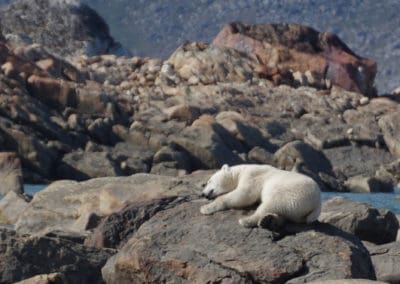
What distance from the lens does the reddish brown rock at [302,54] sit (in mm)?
85688

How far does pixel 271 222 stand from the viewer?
1259cm

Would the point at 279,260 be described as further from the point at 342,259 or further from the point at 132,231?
the point at 132,231

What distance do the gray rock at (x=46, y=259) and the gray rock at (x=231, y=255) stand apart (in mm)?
750

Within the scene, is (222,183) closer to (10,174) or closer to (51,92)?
(10,174)

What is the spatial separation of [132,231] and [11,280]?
2.29m

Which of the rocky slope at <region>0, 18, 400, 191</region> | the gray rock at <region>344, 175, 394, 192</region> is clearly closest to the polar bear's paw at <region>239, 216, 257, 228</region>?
the rocky slope at <region>0, 18, 400, 191</region>

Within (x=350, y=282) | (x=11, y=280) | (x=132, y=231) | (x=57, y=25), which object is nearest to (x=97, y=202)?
(x=132, y=231)

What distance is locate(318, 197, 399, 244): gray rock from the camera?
17438mm

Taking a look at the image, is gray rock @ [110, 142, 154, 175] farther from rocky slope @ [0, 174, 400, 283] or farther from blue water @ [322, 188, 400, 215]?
rocky slope @ [0, 174, 400, 283]

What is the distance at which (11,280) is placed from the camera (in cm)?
1320

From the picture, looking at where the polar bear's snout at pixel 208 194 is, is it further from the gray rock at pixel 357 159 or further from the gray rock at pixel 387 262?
the gray rock at pixel 357 159

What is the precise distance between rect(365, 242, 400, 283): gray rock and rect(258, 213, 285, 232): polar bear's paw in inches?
114

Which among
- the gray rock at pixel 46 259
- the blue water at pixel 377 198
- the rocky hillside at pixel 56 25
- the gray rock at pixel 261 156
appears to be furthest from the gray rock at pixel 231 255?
the rocky hillside at pixel 56 25

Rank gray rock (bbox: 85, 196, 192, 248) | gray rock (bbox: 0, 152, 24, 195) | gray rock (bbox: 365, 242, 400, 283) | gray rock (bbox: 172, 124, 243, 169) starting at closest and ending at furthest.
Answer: gray rock (bbox: 85, 196, 192, 248), gray rock (bbox: 365, 242, 400, 283), gray rock (bbox: 0, 152, 24, 195), gray rock (bbox: 172, 124, 243, 169)
